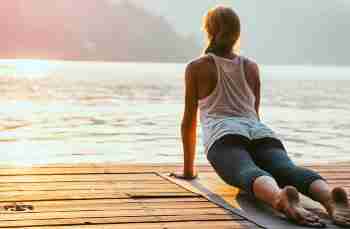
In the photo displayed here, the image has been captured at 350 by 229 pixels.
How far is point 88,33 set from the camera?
145 meters

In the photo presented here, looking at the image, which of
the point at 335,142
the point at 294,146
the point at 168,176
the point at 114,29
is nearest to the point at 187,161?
the point at 168,176

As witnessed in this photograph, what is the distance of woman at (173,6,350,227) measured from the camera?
357 cm

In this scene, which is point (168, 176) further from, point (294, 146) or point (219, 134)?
Result: point (294, 146)

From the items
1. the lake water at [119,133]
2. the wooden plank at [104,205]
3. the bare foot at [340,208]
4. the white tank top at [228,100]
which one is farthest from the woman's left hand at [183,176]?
the lake water at [119,133]

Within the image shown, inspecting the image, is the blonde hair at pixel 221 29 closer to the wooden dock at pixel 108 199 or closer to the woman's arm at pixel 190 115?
the woman's arm at pixel 190 115

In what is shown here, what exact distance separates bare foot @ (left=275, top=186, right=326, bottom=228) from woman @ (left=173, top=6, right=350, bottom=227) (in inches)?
6.6

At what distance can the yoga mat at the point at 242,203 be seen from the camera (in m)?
3.29

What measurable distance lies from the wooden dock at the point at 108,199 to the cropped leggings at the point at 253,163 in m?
0.18

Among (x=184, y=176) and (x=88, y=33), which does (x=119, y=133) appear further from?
(x=88, y=33)

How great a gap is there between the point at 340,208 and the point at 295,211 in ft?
0.74

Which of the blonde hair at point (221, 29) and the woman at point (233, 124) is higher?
the blonde hair at point (221, 29)

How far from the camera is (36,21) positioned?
128 m

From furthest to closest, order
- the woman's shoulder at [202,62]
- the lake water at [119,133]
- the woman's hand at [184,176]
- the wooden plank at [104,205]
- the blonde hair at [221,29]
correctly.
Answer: the lake water at [119,133], the woman's hand at [184,176], the woman's shoulder at [202,62], the blonde hair at [221,29], the wooden plank at [104,205]

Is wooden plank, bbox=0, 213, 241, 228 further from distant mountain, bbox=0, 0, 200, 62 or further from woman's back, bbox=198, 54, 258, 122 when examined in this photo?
distant mountain, bbox=0, 0, 200, 62
